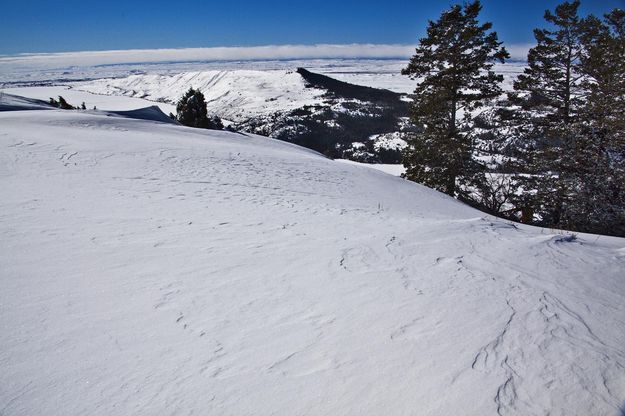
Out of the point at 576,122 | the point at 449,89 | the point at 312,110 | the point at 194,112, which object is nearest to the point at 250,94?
the point at 312,110

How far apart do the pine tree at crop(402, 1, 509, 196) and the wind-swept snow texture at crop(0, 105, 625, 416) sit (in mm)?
11590

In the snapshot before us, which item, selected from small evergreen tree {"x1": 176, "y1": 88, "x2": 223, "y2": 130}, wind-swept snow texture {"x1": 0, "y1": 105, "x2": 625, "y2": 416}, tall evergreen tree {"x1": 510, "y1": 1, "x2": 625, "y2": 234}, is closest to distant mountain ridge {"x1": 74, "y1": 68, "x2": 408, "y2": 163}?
A: small evergreen tree {"x1": 176, "y1": 88, "x2": 223, "y2": 130}

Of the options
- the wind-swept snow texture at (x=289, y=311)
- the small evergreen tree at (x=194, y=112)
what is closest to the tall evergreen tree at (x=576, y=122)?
the wind-swept snow texture at (x=289, y=311)

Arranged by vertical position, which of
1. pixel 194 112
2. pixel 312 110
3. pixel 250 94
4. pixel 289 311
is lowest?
pixel 312 110

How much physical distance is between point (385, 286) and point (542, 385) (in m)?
1.65

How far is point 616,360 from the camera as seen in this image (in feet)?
9.11

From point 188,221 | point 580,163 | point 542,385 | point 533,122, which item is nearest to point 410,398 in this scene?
point 542,385

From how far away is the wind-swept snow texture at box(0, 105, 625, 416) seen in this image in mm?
2334

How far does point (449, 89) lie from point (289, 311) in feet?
56.7

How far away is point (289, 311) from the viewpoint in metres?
3.30

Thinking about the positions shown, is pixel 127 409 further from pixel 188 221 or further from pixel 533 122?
pixel 533 122

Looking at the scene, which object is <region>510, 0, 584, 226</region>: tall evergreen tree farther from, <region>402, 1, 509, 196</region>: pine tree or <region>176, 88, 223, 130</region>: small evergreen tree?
<region>176, 88, 223, 130</region>: small evergreen tree

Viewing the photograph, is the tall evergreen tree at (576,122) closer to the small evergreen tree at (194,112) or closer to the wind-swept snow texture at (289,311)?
the wind-swept snow texture at (289,311)

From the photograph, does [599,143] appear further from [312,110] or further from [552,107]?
[312,110]
